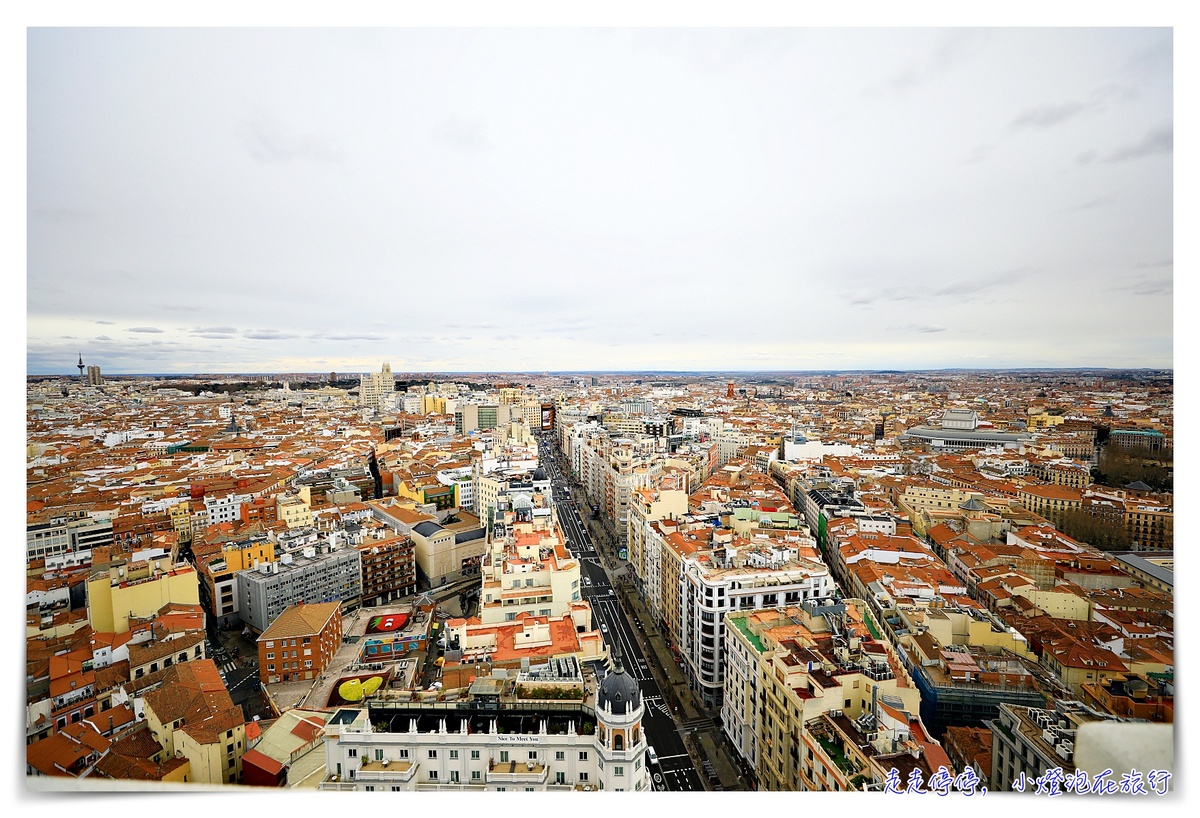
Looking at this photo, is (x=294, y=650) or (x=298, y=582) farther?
(x=298, y=582)

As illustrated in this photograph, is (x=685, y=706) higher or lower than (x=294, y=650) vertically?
lower

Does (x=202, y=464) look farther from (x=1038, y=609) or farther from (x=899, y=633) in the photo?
(x=1038, y=609)

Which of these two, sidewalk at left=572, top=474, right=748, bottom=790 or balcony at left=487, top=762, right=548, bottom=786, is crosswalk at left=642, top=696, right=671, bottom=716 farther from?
balcony at left=487, top=762, right=548, bottom=786

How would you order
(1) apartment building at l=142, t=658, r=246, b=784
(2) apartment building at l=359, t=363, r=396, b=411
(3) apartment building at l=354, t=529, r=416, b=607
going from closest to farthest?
(1) apartment building at l=142, t=658, r=246, b=784, (3) apartment building at l=354, t=529, r=416, b=607, (2) apartment building at l=359, t=363, r=396, b=411

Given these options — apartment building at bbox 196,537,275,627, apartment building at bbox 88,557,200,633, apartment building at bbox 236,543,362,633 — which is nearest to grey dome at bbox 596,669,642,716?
apartment building at bbox 88,557,200,633

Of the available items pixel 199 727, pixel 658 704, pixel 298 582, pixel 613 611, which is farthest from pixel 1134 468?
pixel 298 582

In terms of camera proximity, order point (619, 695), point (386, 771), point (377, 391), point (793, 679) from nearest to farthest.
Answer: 1. point (619, 695)
2. point (386, 771)
3. point (793, 679)
4. point (377, 391)

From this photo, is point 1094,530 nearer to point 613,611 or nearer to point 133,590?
point 613,611
